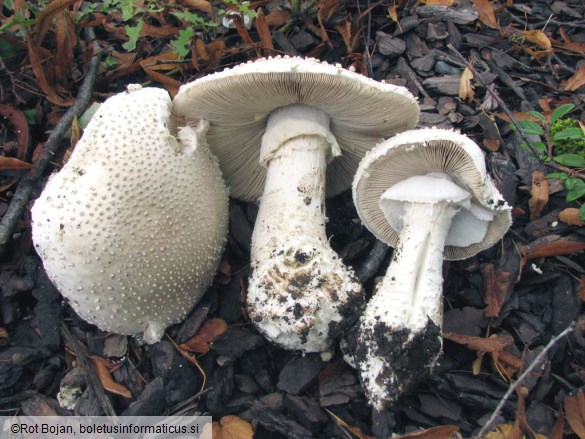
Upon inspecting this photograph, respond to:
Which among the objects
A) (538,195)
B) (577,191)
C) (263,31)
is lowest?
(538,195)

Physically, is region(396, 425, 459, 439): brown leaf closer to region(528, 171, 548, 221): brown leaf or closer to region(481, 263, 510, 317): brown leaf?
region(481, 263, 510, 317): brown leaf

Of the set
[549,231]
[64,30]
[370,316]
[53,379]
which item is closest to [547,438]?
[370,316]

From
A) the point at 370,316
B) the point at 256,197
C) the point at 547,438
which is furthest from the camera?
the point at 256,197

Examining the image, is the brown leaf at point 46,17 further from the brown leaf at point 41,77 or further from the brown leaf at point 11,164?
the brown leaf at point 11,164

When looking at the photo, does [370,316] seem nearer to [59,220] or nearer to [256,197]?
[256,197]

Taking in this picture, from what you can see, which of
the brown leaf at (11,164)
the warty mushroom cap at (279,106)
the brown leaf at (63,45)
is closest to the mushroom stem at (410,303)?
the warty mushroom cap at (279,106)

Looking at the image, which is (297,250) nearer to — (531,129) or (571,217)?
(531,129)

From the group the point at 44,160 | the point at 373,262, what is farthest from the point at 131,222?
the point at 373,262

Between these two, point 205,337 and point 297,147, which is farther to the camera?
point 297,147
